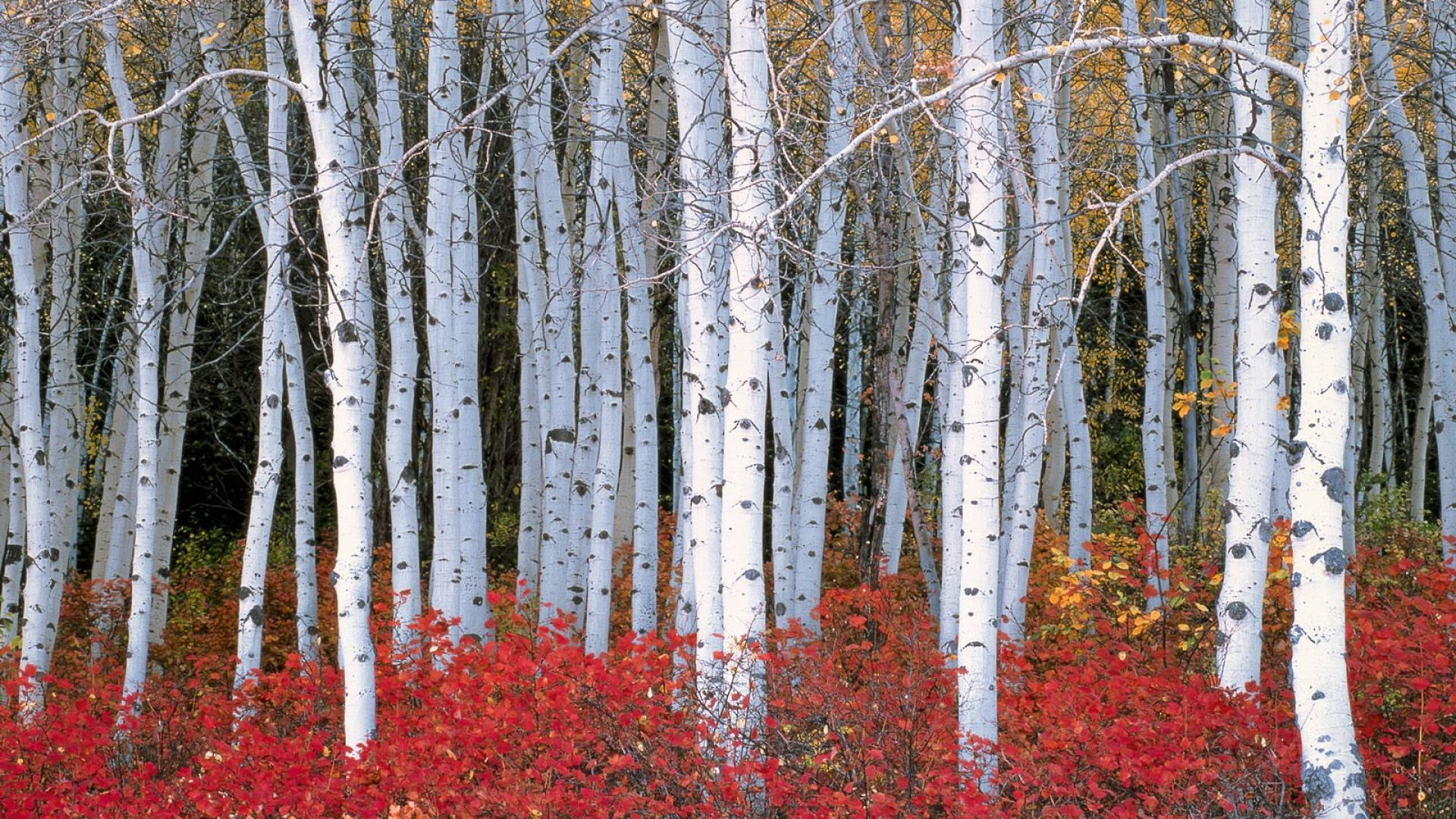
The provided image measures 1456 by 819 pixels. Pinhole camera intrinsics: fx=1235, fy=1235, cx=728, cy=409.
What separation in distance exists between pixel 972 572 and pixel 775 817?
1506mm

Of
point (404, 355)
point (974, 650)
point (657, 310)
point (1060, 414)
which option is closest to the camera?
point (974, 650)

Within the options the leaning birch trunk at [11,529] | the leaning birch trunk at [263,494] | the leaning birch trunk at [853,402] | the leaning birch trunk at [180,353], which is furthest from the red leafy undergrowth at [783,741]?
the leaning birch trunk at [853,402]

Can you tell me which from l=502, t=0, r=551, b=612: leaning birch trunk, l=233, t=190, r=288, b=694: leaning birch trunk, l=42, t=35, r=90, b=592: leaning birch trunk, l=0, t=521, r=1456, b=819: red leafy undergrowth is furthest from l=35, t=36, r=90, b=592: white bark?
l=502, t=0, r=551, b=612: leaning birch trunk

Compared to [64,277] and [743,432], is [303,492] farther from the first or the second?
[743,432]

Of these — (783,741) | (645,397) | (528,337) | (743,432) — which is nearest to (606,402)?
(645,397)

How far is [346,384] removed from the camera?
21.6 feet

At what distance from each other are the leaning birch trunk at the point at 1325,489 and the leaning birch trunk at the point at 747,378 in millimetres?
2372

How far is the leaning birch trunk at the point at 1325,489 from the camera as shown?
4824 mm

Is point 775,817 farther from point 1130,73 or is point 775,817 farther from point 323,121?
point 1130,73

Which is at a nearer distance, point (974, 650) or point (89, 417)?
point (974, 650)

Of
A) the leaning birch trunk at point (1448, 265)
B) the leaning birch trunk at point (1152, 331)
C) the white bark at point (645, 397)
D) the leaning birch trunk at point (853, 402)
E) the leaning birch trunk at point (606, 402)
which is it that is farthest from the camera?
the leaning birch trunk at point (853, 402)

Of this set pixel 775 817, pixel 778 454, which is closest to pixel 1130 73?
pixel 778 454

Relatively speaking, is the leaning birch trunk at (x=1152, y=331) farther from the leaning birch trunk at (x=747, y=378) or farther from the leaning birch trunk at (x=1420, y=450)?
the leaning birch trunk at (x=1420, y=450)

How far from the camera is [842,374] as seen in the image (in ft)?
73.5
